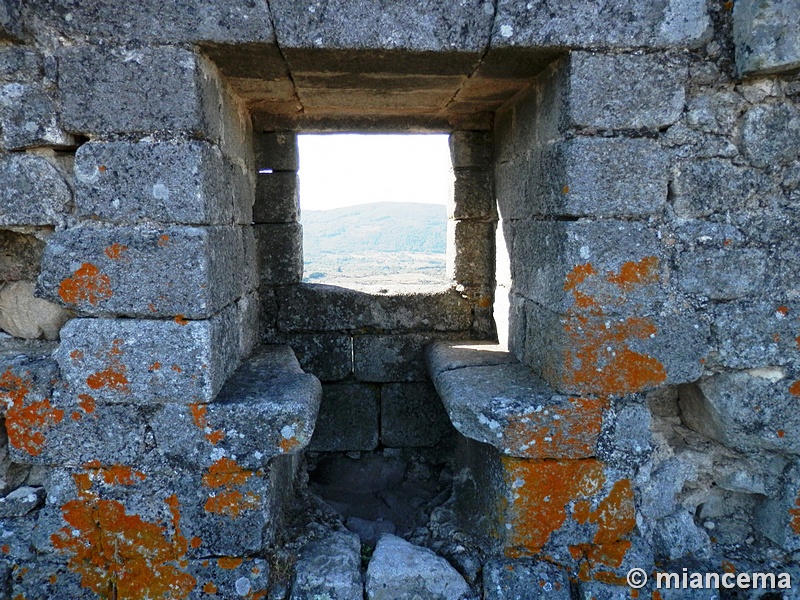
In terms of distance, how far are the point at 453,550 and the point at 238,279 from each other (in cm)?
174

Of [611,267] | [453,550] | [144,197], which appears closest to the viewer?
[144,197]

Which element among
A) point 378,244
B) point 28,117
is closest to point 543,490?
point 28,117

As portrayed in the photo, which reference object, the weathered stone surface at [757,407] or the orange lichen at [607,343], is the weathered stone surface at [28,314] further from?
the weathered stone surface at [757,407]

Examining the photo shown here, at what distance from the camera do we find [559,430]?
8.27 feet

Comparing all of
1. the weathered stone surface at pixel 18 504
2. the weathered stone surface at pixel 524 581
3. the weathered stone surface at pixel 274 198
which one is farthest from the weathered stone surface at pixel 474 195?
the weathered stone surface at pixel 18 504

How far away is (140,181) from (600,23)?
1955 millimetres

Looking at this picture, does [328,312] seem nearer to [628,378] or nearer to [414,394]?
[414,394]

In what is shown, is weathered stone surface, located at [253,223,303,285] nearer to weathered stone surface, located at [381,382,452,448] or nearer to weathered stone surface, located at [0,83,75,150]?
weathered stone surface, located at [381,382,452,448]

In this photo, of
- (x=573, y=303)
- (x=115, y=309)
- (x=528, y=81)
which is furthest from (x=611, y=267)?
(x=115, y=309)

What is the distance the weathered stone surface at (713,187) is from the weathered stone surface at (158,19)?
72.5 inches

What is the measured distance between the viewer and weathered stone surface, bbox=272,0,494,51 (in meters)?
2.22

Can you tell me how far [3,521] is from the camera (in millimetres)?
2504

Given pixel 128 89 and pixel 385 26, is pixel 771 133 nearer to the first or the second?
pixel 385 26

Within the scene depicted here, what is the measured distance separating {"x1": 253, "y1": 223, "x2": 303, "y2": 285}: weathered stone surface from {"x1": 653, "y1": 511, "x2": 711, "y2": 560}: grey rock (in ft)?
8.22
